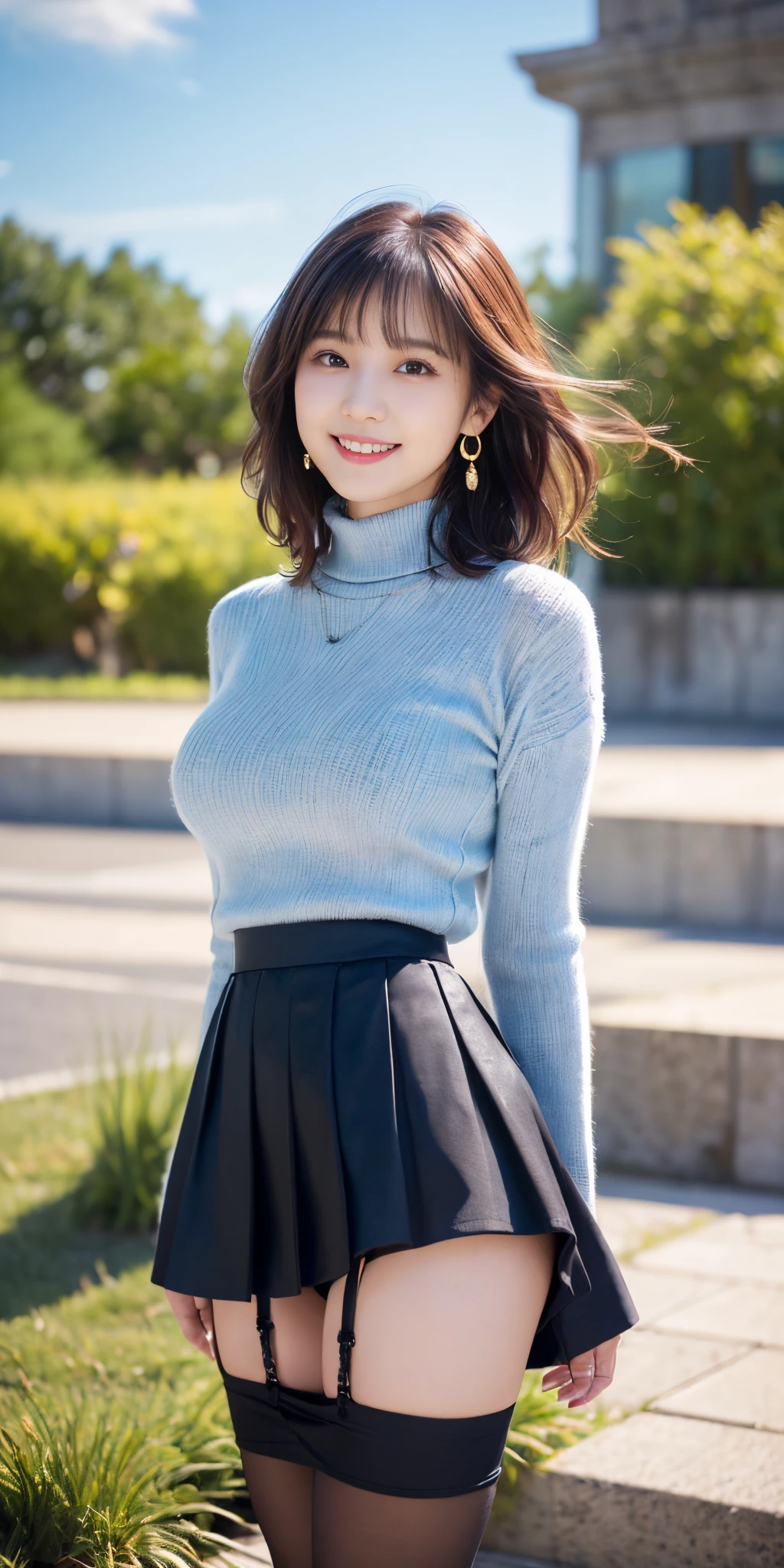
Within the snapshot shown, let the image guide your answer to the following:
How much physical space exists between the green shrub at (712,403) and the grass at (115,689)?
4.12 metres

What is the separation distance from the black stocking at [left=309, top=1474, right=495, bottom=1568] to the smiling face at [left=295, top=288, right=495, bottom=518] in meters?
1.15

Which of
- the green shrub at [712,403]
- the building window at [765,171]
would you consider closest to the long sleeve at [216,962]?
the green shrub at [712,403]

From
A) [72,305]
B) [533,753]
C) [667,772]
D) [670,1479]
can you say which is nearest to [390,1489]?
[533,753]

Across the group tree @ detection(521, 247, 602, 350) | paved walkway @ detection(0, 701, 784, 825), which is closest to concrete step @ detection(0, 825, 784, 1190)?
paved walkway @ detection(0, 701, 784, 825)

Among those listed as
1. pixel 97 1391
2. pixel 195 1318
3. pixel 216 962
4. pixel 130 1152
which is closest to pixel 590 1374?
pixel 195 1318

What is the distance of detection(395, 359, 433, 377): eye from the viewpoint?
184 centimetres

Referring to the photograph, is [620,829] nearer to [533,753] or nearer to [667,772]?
[667,772]

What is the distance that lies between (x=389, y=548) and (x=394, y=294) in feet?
1.03

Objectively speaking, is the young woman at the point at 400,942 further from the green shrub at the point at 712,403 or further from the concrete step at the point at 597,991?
the green shrub at the point at 712,403

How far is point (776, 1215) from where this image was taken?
3893 millimetres

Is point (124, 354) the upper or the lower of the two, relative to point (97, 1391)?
upper

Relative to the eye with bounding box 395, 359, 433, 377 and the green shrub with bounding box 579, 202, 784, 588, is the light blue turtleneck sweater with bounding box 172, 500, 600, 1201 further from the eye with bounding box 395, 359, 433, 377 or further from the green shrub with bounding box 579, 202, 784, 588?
the green shrub with bounding box 579, 202, 784, 588

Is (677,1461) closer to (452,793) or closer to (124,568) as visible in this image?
(452,793)

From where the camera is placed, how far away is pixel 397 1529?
156 cm
